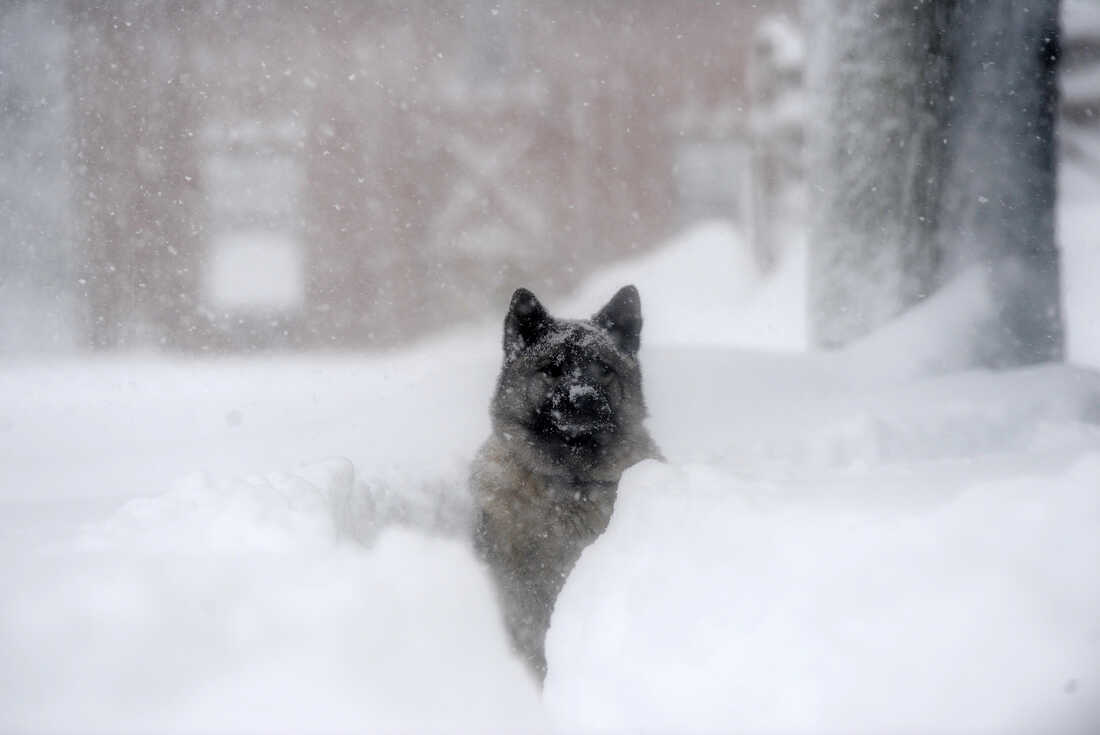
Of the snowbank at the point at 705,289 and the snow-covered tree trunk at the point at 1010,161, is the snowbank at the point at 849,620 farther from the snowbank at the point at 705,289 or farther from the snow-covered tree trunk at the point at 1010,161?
the snowbank at the point at 705,289

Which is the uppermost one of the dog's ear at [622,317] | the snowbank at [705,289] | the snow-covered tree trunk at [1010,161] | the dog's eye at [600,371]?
the snow-covered tree trunk at [1010,161]

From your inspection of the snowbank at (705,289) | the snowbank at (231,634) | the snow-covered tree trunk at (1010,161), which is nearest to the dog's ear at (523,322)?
the snowbank at (231,634)

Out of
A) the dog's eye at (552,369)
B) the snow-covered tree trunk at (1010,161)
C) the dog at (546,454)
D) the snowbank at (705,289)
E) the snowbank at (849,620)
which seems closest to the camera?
the snowbank at (849,620)

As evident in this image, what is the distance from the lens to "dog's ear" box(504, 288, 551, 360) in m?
3.02

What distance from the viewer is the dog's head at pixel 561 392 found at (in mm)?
2885

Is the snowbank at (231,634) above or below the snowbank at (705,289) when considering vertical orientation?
above

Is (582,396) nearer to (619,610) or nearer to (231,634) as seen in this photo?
(619,610)

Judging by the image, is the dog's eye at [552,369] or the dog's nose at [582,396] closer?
the dog's nose at [582,396]

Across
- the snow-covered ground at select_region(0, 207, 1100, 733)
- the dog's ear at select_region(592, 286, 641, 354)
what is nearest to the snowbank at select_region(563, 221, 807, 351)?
the dog's ear at select_region(592, 286, 641, 354)

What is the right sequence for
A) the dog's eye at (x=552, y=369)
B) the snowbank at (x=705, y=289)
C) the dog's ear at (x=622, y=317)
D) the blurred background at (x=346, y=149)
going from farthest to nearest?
the snowbank at (x=705, y=289), the blurred background at (x=346, y=149), the dog's ear at (x=622, y=317), the dog's eye at (x=552, y=369)

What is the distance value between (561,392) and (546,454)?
25 centimetres

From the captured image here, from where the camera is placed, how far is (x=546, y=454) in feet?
9.73

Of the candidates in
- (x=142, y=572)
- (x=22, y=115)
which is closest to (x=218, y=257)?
(x=22, y=115)

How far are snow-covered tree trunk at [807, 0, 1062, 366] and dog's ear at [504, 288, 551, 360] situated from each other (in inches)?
82.2
